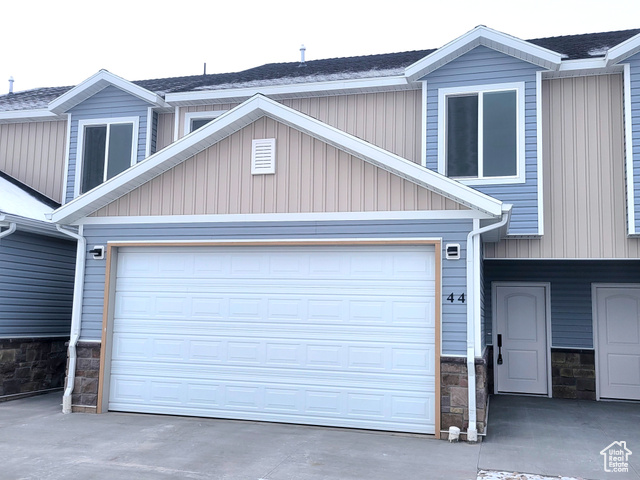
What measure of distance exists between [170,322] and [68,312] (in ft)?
12.0

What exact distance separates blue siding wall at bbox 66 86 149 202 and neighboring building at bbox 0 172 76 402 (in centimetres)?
100

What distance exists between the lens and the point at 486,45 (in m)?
9.51

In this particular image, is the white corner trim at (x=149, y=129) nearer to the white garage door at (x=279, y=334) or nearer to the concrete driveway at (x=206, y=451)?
the white garage door at (x=279, y=334)

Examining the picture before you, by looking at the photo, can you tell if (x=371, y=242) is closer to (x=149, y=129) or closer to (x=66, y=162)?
(x=149, y=129)

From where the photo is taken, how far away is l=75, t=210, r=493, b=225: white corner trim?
729 cm

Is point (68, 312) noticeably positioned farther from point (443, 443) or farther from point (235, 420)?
point (443, 443)

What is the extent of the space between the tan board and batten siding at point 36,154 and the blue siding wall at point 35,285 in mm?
1787

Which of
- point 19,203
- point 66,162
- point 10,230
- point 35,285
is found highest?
point 66,162

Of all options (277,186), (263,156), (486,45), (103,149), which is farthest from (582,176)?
(103,149)

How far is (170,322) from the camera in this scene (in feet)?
27.3

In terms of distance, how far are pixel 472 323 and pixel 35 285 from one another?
725 centimetres

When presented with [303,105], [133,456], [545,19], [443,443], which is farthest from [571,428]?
[545,19]

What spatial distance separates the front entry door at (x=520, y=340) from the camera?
10.9 m

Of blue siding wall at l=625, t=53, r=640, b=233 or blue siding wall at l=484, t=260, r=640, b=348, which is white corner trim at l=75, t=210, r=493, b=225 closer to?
blue siding wall at l=625, t=53, r=640, b=233
